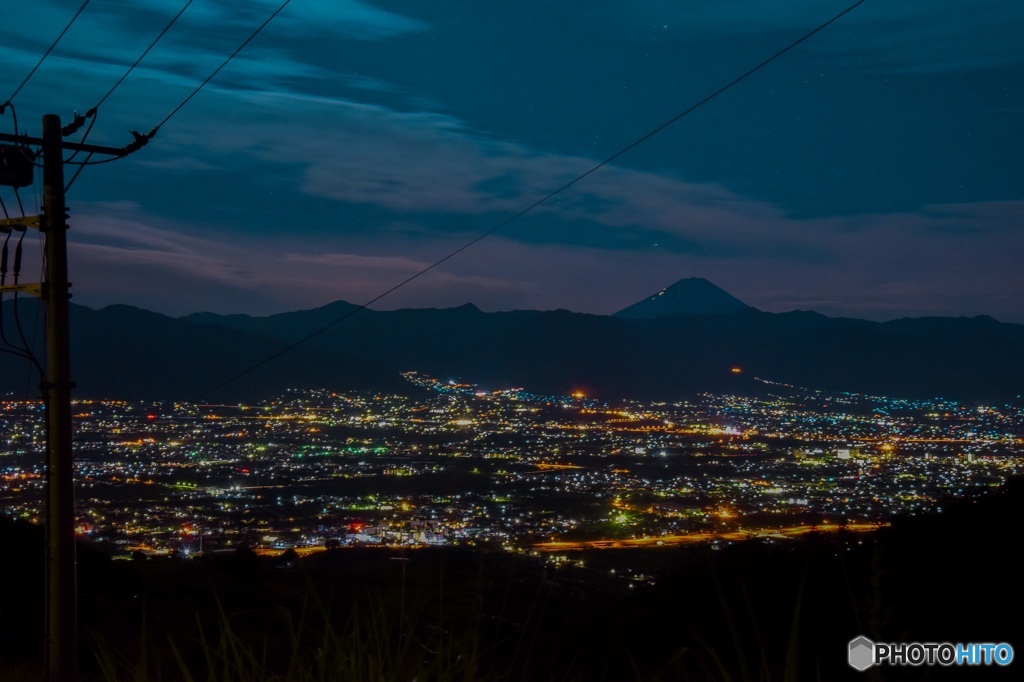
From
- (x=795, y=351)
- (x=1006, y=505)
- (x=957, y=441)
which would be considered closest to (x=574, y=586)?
(x=1006, y=505)

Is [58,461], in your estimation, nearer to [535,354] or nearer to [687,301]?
[535,354]

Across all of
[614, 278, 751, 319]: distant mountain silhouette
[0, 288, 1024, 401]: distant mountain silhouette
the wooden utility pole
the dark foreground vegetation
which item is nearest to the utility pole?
the wooden utility pole

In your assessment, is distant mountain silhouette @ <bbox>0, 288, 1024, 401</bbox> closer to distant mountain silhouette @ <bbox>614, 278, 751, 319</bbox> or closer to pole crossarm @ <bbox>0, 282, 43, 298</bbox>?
pole crossarm @ <bbox>0, 282, 43, 298</bbox>

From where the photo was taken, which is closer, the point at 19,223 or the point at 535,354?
the point at 19,223

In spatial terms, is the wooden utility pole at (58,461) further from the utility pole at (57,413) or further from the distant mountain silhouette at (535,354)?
the distant mountain silhouette at (535,354)

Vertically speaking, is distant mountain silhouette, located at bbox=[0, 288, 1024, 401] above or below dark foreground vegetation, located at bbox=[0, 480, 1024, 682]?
above

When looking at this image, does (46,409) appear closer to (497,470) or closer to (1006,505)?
(1006,505)

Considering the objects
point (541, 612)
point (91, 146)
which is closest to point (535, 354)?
point (91, 146)
